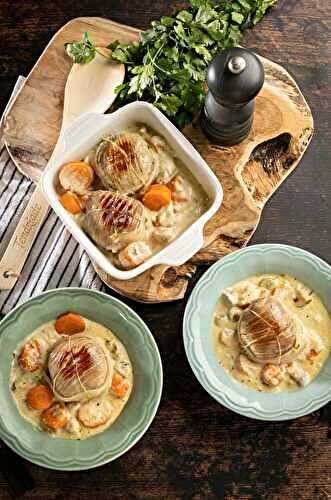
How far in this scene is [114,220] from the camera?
2.93 metres

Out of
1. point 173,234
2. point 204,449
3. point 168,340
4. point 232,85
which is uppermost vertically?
point 232,85

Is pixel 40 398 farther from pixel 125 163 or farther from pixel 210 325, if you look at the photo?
pixel 125 163

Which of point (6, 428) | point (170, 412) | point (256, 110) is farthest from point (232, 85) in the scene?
point (6, 428)

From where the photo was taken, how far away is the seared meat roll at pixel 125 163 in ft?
9.85

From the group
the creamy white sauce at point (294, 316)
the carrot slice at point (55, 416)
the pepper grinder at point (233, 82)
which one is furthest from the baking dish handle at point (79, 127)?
the carrot slice at point (55, 416)

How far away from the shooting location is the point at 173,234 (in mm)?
3027

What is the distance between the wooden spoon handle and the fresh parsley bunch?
1.63 feet

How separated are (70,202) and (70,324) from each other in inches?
18.3

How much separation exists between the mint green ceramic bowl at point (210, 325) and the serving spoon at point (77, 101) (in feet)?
2.24

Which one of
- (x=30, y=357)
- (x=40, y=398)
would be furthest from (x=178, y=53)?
(x=40, y=398)

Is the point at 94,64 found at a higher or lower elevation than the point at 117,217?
higher

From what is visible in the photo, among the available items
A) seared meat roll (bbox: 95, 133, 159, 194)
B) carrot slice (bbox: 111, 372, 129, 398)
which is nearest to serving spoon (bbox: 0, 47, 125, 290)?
seared meat roll (bbox: 95, 133, 159, 194)

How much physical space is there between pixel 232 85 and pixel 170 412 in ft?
4.16

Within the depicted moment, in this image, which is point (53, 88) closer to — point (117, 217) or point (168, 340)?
point (117, 217)
